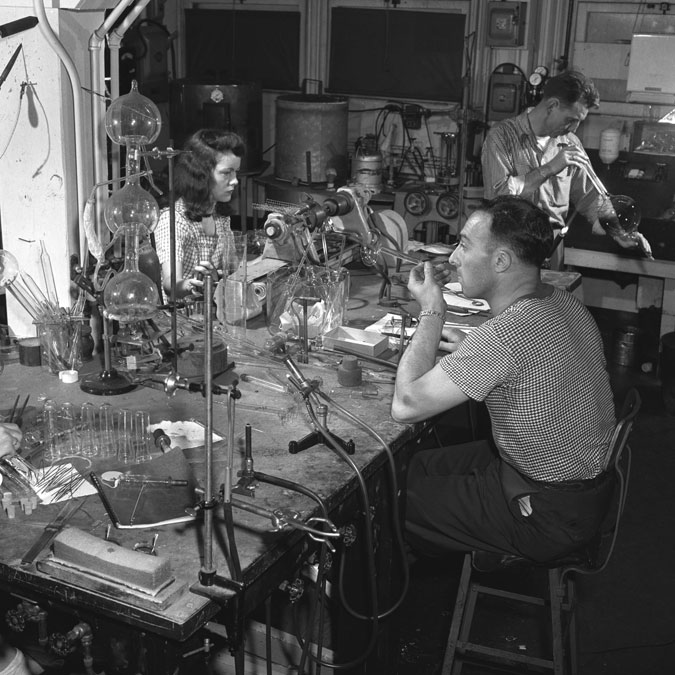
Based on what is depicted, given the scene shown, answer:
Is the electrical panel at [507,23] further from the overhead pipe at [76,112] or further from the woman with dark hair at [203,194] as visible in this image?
the overhead pipe at [76,112]

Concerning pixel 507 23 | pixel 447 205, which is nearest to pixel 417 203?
pixel 447 205

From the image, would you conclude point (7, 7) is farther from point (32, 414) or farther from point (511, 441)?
point (511, 441)

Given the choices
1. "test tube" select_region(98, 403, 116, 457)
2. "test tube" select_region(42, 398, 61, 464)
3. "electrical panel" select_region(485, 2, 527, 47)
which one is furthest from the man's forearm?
"electrical panel" select_region(485, 2, 527, 47)

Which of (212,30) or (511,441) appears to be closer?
(511,441)

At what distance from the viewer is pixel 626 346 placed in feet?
16.9

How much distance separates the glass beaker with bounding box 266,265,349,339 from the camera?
9.68 ft

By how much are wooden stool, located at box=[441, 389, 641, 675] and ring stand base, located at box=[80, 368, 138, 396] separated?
102 cm

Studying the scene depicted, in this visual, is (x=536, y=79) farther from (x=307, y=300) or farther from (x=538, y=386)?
(x=538, y=386)

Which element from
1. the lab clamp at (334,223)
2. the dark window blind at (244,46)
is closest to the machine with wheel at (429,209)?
the dark window blind at (244,46)

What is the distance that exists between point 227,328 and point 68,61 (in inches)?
37.1

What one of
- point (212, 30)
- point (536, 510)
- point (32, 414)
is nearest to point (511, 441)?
point (536, 510)

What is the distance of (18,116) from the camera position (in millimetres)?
2773

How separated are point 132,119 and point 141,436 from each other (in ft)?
2.72

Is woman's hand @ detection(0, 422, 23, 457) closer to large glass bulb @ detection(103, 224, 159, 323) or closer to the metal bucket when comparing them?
large glass bulb @ detection(103, 224, 159, 323)
